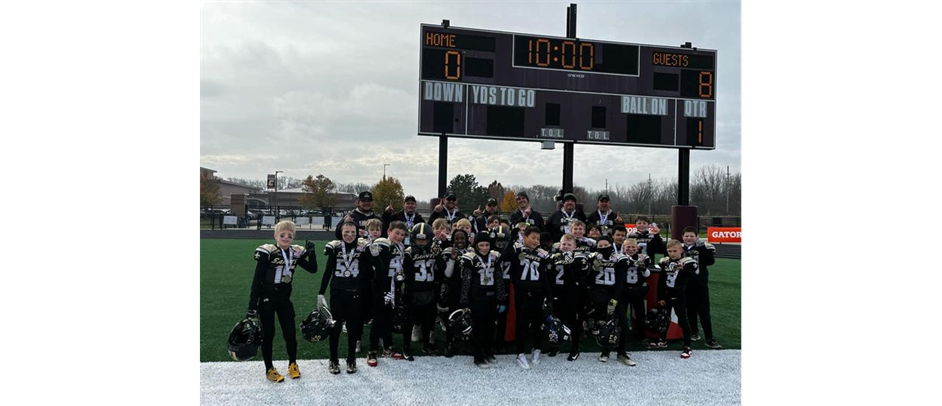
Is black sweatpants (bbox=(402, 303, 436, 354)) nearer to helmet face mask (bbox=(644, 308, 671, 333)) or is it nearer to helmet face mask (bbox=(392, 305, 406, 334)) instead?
helmet face mask (bbox=(392, 305, 406, 334))

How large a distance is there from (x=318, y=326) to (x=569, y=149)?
10.0 metres

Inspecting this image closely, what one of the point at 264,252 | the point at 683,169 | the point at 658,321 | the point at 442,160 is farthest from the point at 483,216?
the point at 683,169

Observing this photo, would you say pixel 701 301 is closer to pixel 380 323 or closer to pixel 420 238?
pixel 420 238

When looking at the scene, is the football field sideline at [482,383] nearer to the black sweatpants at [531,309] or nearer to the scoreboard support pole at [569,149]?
the black sweatpants at [531,309]

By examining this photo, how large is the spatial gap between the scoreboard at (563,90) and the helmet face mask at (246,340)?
833 centimetres

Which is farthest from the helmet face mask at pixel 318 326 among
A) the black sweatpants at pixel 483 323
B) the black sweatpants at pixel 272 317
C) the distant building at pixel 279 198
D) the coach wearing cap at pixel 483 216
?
the distant building at pixel 279 198

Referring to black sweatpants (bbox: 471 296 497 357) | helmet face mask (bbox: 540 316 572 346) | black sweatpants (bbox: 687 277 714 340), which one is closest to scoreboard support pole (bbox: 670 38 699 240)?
black sweatpants (bbox: 687 277 714 340)

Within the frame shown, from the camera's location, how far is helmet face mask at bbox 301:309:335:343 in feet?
18.3

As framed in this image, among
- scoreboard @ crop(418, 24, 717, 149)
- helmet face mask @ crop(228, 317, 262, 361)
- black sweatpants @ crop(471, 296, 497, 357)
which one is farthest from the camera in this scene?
scoreboard @ crop(418, 24, 717, 149)

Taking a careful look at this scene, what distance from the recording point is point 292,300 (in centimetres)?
972

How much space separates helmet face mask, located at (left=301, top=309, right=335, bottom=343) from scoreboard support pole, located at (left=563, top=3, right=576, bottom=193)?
9.38 m

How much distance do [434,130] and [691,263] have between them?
312 inches

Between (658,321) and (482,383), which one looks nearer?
(482,383)

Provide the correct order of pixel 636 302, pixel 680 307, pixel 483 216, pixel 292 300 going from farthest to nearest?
pixel 292 300 → pixel 483 216 → pixel 636 302 → pixel 680 307
